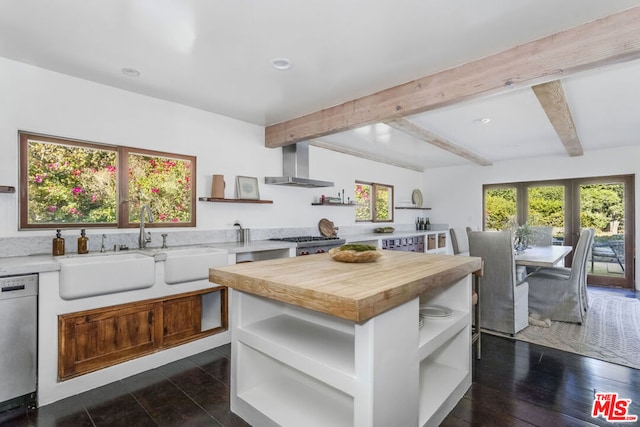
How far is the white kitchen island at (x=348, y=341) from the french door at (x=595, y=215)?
3.62 m

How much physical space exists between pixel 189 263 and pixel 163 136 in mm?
1389

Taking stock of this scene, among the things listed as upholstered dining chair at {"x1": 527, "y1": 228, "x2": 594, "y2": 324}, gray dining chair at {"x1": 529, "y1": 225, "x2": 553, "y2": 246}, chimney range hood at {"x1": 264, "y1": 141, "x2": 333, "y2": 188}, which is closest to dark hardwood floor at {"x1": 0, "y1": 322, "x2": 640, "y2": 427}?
upholstered dining chair at {"x1": 527, "y1": 228, "x2": 594, "y2": 324}

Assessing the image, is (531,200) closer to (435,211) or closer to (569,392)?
(435,211)

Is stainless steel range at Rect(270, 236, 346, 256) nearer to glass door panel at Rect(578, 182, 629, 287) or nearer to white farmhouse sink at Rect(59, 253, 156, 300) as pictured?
white farmhouse sink at Rect(59, 253, 156, 300)

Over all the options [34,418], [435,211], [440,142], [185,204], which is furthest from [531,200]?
[34,418]

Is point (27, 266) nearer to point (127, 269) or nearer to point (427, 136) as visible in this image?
point (127, 269)

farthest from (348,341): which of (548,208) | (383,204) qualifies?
(548,208)

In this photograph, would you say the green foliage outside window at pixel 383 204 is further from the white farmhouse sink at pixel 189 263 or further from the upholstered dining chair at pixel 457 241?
the white farmhouse sink at pixel 189 263

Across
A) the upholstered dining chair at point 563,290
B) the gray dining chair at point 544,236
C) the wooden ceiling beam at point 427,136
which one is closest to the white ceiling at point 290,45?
the wooden ceiling beam at point 427,136

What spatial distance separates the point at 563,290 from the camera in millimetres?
3543

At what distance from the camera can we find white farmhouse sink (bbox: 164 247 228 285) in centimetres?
268

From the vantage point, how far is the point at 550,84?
8.65 ft

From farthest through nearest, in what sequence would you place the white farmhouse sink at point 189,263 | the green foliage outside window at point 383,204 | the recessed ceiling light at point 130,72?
the green foliage outside window at point 383,204 < the white farmhouse sink at point 189,263 < the recessed ceiling light at point 130,72

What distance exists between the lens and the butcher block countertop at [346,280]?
120cm
